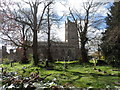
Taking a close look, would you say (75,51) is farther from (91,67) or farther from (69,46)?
(91,67)

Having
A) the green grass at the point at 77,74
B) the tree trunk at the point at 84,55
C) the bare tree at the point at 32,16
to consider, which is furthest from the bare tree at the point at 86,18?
the bare tree at the point at 32,16

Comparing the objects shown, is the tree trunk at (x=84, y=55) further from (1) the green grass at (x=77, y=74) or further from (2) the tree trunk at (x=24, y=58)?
(2) the tree trunk at (x=24, y=58)

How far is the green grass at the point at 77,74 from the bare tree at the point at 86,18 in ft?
1.02

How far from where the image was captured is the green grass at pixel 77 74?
195 cm

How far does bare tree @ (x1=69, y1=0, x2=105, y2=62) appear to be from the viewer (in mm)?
2523

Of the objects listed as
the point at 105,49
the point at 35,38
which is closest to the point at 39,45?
the point at 35,38

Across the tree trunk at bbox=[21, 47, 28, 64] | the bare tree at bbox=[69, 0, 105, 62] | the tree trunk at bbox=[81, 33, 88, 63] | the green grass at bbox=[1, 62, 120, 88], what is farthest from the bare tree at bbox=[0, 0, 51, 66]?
the tree trunk at bbox=[81, 33, 88, 63]

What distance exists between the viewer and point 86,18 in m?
2.63

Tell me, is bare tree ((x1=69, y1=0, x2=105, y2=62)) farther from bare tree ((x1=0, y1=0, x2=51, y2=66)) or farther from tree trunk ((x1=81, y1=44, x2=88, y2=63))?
bare tree ((x1=0, y1=0, x2=51, y2=66))

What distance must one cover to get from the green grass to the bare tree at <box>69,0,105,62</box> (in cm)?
31

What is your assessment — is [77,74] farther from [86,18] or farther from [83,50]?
[86,18]

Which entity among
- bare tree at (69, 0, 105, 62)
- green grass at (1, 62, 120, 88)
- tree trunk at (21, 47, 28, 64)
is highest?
bare tree at (69, 0, 105, 62)

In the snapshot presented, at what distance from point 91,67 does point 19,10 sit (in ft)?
5.57

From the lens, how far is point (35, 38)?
2424 mm
